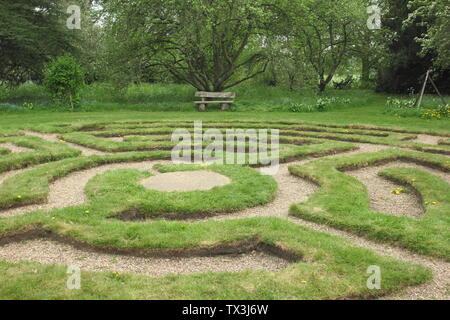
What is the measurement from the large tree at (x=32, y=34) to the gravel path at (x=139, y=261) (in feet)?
61.3

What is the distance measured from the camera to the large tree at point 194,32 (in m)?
20.5

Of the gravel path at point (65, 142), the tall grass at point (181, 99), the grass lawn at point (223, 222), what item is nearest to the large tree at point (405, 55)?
the tall grass at point (181, 99)

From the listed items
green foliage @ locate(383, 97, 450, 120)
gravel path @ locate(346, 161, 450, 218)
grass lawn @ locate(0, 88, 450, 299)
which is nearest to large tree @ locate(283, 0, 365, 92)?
green foliage @ locate(383, 97, 450, 120)

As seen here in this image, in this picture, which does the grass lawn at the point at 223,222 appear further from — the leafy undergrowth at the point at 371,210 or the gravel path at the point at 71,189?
the gravel path at the point at 71,189

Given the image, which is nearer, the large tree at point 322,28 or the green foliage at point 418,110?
the green foliage at point 418,110

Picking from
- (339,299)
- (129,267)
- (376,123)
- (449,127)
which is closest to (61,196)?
(129,267)

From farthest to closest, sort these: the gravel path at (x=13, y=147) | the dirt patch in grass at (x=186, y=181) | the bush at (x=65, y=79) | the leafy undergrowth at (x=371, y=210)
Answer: the bush at (x=65, y=79), the gravel path at (x=13, y=147), the dirt patch in grass at (x=186, y=181), the leafy undergrowth at (x=371, y=210)

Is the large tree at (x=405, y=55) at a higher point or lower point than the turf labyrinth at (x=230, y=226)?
higher

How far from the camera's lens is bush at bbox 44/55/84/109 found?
2069cm

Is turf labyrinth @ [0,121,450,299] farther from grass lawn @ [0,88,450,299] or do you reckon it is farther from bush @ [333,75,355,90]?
Result: bush @ [333,75,355,90]

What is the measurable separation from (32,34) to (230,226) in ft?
66.8

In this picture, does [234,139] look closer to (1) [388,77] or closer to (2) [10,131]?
(2) [10,131]

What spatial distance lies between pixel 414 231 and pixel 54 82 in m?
18.6

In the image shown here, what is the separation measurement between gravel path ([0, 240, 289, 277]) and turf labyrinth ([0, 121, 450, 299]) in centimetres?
2
